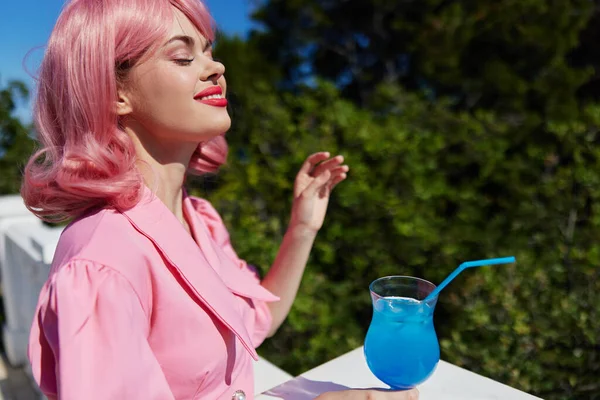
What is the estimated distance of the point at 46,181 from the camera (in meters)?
1.27

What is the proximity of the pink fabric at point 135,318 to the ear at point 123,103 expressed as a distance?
23cm

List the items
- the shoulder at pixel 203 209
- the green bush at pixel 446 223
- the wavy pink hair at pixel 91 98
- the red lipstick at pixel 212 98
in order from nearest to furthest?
the wavy pink hair at pixel 91 98 < the red lipstick at pixel 212 98 < the shoulder at pixel 203 209 < the green bush at pixel 446 223

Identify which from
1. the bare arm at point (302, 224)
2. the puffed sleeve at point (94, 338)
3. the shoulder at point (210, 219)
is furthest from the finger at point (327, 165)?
the puffed sleeve at point (94, 338)

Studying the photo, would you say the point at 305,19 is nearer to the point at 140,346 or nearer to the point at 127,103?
the point at 127,103

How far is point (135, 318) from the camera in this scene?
3.51ft

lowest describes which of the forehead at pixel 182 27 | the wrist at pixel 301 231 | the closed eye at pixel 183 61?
the wrist at pixel 301 231

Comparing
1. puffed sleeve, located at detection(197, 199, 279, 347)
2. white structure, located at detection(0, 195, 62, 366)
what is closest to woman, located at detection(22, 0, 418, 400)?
puffed sleeve, located at detection(197, 199, 279, 347)

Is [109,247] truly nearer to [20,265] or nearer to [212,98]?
[212,98]

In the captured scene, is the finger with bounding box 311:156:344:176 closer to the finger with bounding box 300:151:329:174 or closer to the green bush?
the finger with bounding box 300:151:329:174

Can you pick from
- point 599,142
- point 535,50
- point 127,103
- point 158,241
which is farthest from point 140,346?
point 535,50

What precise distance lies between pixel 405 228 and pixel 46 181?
2.20m

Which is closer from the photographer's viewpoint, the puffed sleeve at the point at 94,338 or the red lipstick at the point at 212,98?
the puffed sleeve at the point at 94,338

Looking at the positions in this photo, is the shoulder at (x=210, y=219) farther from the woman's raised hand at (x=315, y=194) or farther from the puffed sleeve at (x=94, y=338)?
the puffed sleeve at (x=94, y=338)

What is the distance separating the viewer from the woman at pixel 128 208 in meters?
1.03
